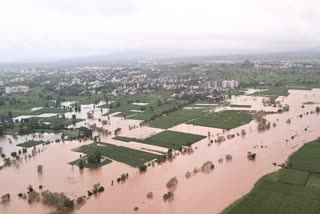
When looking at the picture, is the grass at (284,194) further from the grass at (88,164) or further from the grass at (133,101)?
the grass at (133,101)

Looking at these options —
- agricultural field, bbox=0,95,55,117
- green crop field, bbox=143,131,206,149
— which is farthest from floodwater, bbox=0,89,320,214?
agricultural field, bbox=0,95,55,117

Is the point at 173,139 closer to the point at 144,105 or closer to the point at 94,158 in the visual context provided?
the point at 94,158

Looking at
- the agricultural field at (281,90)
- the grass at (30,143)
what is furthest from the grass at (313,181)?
the agricultural field at (281,90)

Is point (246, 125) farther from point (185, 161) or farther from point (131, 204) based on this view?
point (131, 204)

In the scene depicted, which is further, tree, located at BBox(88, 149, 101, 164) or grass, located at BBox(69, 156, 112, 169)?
tree, located at BBox(88, 149, 101, 164)

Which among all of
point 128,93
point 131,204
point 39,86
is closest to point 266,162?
point 131,204

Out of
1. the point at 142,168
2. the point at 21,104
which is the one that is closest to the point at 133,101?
the point at 21,104

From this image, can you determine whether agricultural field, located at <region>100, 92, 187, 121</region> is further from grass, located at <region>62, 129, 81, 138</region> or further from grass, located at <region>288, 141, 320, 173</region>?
grass, located at <region>288, 141, 320, 173</region>
